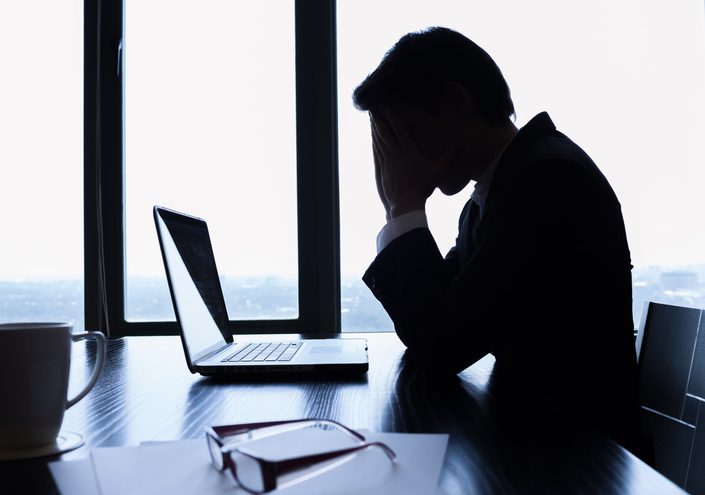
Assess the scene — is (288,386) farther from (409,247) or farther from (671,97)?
(671,97)

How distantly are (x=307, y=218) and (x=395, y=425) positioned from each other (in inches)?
62.0

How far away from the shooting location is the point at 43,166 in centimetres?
228

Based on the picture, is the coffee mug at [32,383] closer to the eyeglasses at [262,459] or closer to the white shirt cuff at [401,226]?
the eyeglasses at [262,459]

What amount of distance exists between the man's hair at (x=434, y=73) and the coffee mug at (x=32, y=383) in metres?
0.90

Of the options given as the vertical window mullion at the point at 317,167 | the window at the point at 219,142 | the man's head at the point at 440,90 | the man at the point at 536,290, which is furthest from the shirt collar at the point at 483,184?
the window at the point at 219,142

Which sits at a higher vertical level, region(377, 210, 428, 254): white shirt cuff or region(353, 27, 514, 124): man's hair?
region(353, 27, 514, 124): man's hair

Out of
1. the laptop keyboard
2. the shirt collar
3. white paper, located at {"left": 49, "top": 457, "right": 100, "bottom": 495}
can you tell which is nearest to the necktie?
the shirt collar

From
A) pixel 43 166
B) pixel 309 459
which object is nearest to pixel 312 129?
pixel 43 166

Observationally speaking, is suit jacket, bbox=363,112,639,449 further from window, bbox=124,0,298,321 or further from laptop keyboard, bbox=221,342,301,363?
window, bbox=124,0,298,321

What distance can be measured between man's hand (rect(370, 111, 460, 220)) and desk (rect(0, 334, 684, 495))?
295 mm

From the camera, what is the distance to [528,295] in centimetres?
97

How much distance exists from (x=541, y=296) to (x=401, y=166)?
1.29 ft

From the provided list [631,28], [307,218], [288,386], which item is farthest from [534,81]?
[288,386]

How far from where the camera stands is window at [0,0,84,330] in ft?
7.34
